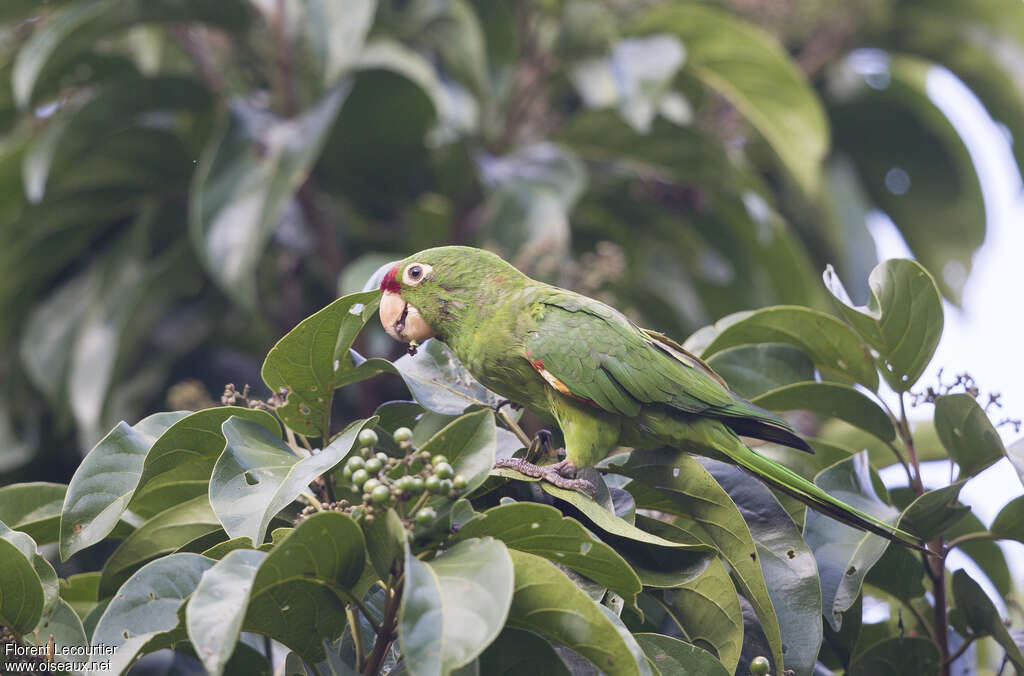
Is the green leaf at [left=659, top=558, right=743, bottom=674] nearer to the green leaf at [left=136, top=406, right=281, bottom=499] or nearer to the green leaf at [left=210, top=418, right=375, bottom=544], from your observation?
the green leaf at [left=210, top=418, right=375, bottom=544]

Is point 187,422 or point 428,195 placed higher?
point 187,422

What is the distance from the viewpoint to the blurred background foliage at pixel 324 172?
377 centimetres

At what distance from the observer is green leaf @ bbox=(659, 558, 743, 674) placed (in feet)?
5.49

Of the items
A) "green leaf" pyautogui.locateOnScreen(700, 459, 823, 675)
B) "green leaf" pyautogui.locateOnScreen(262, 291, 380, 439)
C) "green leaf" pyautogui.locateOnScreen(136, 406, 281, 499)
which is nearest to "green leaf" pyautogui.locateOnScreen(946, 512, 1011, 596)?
"green leaf" pyautogui.locateOnScreen(700, 459, 823, 675)

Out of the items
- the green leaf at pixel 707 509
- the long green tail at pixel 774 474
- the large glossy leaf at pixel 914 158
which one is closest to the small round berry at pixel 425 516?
the green leaf at pixel 707 509

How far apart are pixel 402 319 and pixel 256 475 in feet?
2.58

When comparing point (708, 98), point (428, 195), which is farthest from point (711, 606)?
point (708, 98)

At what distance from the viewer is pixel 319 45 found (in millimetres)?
3936

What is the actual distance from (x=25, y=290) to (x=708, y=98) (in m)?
3.55

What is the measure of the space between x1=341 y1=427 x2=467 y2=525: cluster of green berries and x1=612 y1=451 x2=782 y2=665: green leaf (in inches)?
19.3

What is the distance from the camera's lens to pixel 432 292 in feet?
7.59

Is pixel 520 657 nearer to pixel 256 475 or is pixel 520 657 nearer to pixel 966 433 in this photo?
pixel 256 475

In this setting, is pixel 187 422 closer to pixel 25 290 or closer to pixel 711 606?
pixel 711 606

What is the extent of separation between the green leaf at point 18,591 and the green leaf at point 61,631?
0.03 m
